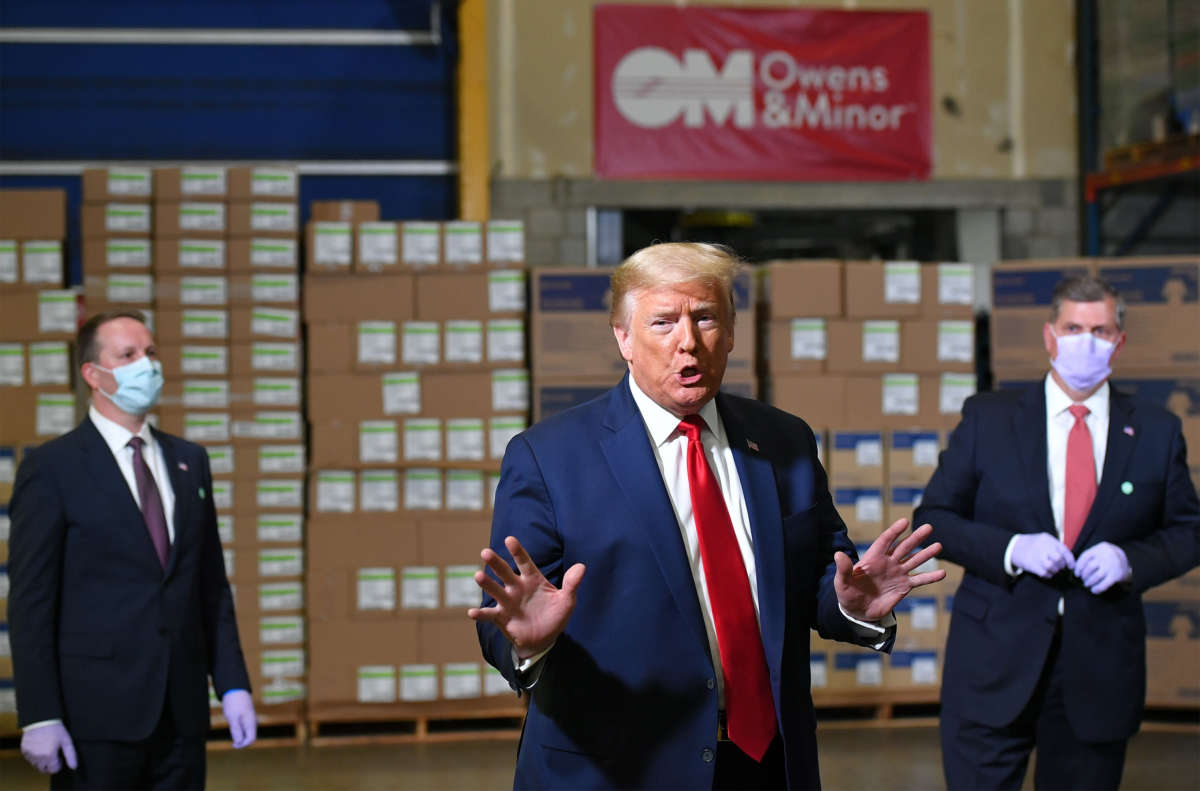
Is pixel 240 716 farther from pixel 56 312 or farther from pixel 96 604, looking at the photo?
pixel 56 312

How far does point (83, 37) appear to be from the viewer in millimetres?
7992

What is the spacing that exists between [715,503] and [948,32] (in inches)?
275

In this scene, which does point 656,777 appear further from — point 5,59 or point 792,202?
point 5,59

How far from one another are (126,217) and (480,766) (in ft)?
10.5

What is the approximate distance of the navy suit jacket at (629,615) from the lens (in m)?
2.12

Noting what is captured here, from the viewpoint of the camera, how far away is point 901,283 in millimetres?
6586

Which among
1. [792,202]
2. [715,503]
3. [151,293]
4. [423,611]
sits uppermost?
[792,202]

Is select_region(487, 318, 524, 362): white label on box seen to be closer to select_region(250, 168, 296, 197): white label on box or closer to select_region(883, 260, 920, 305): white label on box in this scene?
select_region(250, 168, 296, 197): white label on box

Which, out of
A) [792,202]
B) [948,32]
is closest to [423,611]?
[792,202]

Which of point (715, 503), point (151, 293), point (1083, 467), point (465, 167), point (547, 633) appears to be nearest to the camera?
point (547, 633)

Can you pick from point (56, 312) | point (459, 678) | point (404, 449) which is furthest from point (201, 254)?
point (459, 678)

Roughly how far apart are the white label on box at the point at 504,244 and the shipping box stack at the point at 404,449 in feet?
0.03

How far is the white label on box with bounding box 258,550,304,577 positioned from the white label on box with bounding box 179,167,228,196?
1826 millimetres

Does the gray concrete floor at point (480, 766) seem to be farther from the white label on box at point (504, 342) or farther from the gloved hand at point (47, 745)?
the gloved hand at point (47, 745)
